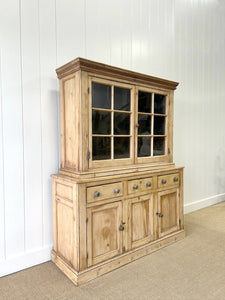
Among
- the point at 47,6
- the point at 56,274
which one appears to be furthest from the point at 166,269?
the point at 47,6

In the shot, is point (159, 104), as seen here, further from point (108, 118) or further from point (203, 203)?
point (203, 203)

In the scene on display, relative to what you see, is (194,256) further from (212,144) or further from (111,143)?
(212,144)

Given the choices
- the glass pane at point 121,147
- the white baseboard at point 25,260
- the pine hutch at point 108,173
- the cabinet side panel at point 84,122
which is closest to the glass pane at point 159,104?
the pine hutch at point 108,173

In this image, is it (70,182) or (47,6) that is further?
(47,6)

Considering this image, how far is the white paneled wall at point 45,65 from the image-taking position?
6.33 feet

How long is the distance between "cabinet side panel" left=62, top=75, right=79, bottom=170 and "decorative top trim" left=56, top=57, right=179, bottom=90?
8 centimetres

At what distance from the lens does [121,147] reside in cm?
214

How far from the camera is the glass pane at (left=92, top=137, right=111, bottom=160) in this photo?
76.8 inches

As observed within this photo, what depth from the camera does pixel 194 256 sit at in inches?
87.4

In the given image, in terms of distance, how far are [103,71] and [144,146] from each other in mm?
859

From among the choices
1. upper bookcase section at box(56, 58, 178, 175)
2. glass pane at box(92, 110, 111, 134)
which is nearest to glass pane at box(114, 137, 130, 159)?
upper bookcase section at box(56, 58, 178, 175)

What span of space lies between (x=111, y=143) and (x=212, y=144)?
8.64ft

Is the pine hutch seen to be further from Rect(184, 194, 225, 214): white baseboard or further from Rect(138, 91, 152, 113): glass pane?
Rect(184, 194, 225, 214): white baseboard

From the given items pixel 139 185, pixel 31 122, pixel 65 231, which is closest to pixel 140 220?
pixel 139 185
